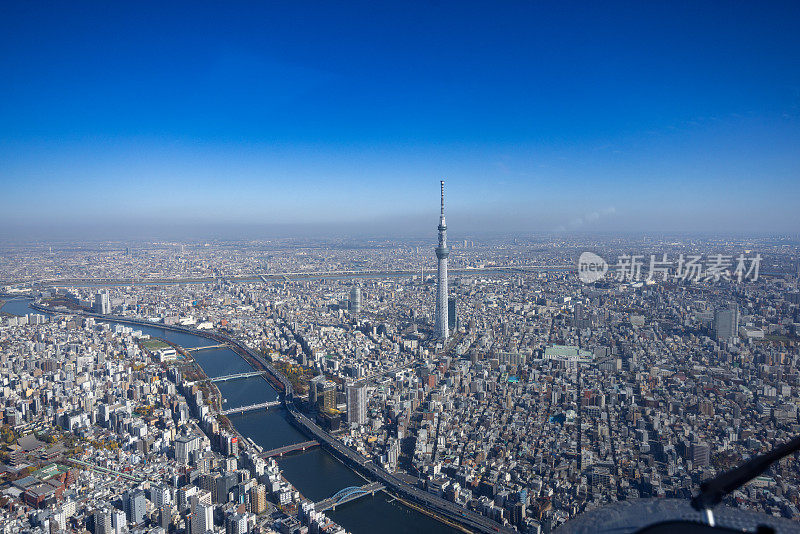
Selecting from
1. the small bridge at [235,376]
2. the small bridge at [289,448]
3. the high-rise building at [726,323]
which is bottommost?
the small bridge at [289,448]

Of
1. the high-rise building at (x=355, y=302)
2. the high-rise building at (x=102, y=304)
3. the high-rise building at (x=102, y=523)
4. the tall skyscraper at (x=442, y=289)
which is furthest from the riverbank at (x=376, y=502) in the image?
the high-rise building at (x=102, y=304)

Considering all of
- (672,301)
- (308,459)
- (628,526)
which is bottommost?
(308,459)

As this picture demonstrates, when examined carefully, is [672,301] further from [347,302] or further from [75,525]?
[347,302]

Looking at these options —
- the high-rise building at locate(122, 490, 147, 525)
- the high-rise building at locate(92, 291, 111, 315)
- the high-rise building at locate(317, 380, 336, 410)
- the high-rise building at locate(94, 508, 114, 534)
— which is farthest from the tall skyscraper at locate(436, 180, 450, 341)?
the high-rise building at locate(92, 291, 111, 315)

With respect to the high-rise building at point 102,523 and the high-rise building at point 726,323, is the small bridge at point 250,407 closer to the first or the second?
the high-rise building at point 102,523

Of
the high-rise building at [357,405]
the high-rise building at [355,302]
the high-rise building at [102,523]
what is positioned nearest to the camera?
the high-rise building at [102,523]

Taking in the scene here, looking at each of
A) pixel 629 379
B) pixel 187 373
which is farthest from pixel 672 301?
pixel 187 373

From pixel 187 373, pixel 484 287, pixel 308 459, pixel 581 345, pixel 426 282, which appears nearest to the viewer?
pixel 308 459
